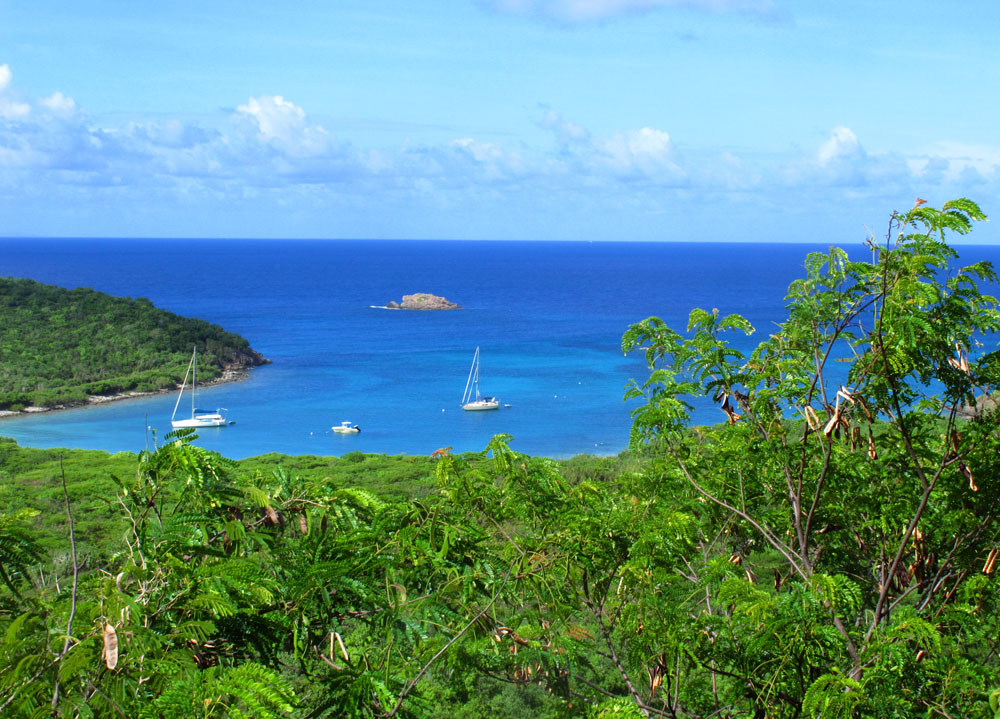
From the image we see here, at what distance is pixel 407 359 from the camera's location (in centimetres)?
6338

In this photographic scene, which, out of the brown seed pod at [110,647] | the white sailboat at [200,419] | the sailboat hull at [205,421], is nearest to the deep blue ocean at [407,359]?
the white sailboat at [200,419]

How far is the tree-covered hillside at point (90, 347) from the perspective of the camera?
49312mm

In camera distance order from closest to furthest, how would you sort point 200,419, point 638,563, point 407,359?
1. point 638,563
2. point 200,419
3. point 407,359

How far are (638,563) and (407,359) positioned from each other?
196 feet

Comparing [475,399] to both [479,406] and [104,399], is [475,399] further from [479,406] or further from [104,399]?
[104,399]

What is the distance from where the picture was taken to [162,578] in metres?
2.77

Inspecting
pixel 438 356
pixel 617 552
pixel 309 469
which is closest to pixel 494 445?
pixel 617 552

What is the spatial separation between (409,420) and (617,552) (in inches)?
1600

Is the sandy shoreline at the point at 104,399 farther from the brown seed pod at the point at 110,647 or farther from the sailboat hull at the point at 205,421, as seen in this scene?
the brown seed pod at the point at 110,647

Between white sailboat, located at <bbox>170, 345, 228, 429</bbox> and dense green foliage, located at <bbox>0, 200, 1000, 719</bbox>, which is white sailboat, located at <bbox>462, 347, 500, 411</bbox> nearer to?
white sailboat, located at <bbox>170, 345, 228, 429</bbox>

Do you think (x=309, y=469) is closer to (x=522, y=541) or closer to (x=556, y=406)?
(x=556, y=406)

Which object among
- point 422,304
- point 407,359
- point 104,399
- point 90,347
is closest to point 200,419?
point 104,399

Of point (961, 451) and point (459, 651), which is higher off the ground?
point (961, 451)

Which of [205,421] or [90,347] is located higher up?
[90,347]
